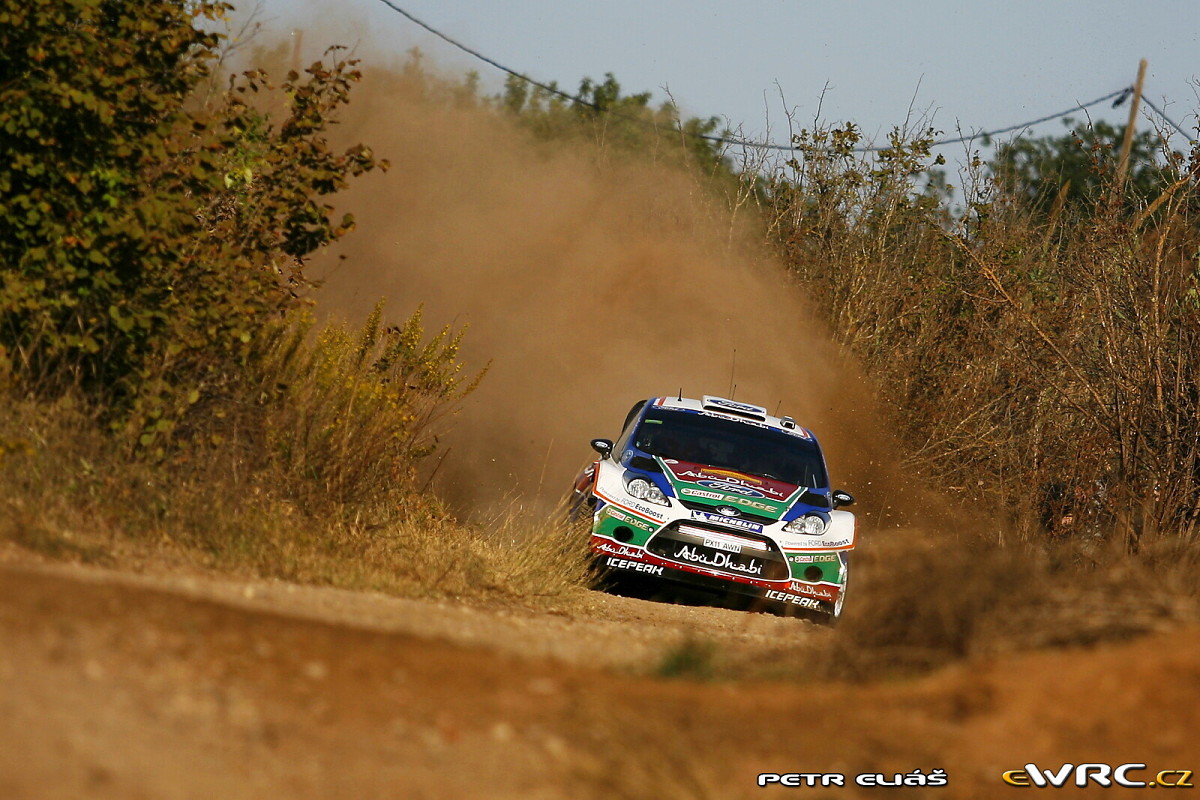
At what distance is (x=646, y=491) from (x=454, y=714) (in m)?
6.41

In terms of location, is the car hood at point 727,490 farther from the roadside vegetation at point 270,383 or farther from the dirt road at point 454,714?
the dirt road at point 454,714

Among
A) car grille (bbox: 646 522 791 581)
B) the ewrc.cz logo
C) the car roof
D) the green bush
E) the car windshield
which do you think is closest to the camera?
the ewrc.cz logo

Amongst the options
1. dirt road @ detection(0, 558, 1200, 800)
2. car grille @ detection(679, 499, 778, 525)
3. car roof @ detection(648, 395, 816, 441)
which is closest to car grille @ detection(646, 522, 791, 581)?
car grille @ detection(679, 499, 778, 525)

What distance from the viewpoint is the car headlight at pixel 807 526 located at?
11.1 meters

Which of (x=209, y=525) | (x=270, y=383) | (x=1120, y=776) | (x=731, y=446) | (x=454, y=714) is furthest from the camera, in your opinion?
(x=731, y=446)

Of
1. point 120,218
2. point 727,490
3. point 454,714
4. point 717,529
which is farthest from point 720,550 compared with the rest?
point 454,714

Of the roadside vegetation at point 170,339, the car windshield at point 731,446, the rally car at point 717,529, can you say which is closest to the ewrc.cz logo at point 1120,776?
the roadside vegetation at point 170,339

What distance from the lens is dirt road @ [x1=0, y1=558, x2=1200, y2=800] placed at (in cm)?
412

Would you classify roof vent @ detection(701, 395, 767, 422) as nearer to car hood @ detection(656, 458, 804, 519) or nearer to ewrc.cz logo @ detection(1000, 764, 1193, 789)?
car hood @ detection(656, 458, 804, 519)

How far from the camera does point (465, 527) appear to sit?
1192 cm

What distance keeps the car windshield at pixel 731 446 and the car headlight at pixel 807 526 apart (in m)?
0.74

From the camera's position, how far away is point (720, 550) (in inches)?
430

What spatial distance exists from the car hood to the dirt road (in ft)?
16.3

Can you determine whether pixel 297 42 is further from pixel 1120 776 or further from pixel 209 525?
pixel 1120 776
